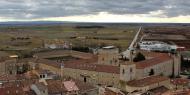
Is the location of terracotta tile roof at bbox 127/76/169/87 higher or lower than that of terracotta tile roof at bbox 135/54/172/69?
lower

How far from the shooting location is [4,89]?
136 ft

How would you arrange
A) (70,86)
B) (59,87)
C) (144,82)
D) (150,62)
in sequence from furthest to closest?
(150,62) → (144,82) → (70,86) → (59,87)

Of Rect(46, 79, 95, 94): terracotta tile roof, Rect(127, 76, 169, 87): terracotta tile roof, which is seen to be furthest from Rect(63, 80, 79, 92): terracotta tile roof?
Rect(127, 76, 169, 87): terracotta tile roof

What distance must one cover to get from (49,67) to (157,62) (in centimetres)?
1812

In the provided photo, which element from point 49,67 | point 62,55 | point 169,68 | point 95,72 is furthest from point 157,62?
point 62,55

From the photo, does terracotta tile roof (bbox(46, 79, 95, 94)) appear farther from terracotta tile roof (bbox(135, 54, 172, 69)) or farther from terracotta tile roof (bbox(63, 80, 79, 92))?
terracotta tile roof (bbox(135, 54, 172, 69))

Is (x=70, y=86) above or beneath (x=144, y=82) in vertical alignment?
above

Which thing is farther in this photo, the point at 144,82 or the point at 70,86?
the point at 144,82

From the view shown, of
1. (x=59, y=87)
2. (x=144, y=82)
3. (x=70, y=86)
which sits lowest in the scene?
(x=144, y=82)

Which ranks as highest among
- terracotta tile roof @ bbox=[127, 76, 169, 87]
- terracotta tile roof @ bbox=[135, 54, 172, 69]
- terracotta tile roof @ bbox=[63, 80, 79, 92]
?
terracotta tile roof @ bbox=[63, 80, 79, 92]

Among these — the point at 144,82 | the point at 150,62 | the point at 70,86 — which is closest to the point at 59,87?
the point at 70,86

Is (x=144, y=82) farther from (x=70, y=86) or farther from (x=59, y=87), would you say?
(x=59, y=87)

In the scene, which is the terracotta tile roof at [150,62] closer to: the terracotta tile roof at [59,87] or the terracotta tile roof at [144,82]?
the terracotta tile roof at [144,82]

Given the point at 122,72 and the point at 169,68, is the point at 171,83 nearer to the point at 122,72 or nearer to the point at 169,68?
the point at 122,72
